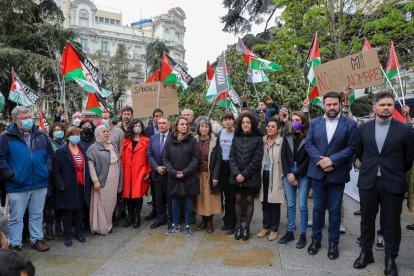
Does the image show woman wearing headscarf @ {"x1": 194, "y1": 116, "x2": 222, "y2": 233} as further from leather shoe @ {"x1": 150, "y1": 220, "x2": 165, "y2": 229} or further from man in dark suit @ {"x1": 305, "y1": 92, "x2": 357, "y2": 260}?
man in dark suit @ {"x1": 305, "y1": 92, "x2": 357, "y2": 260}

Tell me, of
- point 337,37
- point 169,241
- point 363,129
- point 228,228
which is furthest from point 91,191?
point 337,37

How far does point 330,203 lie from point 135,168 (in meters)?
3.37

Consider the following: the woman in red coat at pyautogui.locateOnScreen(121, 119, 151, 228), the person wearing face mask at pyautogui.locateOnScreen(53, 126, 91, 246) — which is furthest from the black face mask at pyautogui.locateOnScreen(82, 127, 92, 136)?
the woman in red coat at pyautogui.locateOnScreen(121, 119, 151, 228)

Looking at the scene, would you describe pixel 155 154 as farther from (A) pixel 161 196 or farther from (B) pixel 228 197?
(B) pixel 228 197

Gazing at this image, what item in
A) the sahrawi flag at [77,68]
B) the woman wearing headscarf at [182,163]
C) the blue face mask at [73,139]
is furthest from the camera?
the sahrawi flag at [77,68]

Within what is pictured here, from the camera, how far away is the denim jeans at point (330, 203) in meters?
4.21

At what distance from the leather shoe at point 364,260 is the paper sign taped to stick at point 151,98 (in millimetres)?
4865

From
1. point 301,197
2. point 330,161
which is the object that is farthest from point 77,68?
point 330,161

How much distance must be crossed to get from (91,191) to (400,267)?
4.68 metres

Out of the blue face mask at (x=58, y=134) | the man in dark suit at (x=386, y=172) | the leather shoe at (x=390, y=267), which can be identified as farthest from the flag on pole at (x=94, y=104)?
the leather shoe at (x=390, y=267)

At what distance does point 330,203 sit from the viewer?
4.28 m

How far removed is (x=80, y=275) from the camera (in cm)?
382

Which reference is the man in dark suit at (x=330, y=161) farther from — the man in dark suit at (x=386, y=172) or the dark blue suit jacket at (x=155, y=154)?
the dark blue suit jacket at (x=155, y=154)

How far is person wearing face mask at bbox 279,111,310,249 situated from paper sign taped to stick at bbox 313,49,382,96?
4.10 feet
